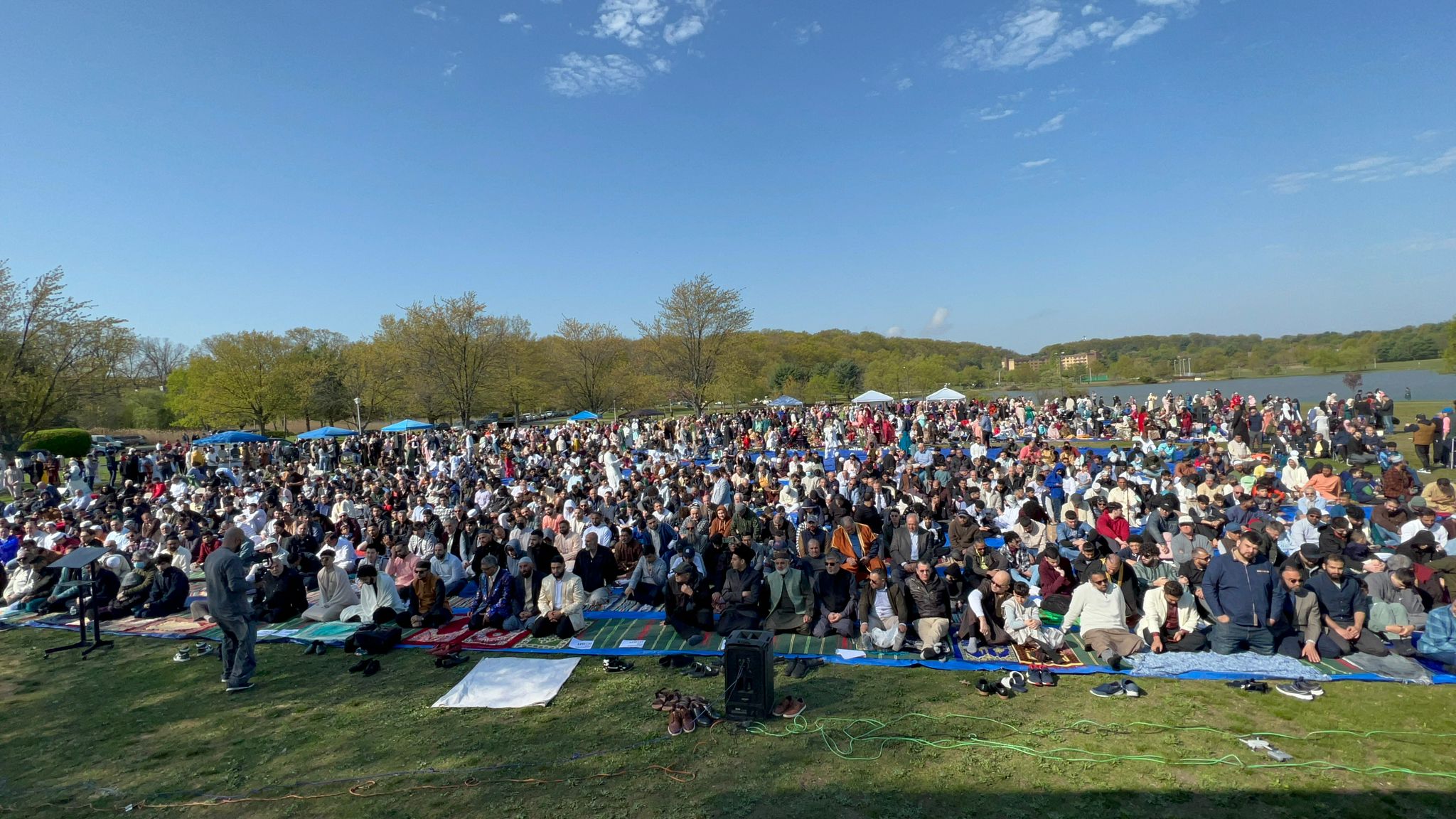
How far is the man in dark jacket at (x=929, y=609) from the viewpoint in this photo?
22.4ft

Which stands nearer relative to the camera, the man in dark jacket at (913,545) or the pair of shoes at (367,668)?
the pair of shoes at (367,668)

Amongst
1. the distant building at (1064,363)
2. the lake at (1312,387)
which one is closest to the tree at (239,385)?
the lake at (1312,387)

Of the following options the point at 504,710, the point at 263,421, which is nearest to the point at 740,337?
the point at 263,421

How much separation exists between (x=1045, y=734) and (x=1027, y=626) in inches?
71.8

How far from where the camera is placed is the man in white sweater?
6.42 meters

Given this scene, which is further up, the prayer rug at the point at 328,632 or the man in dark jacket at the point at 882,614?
the man in dark jacket at the point at 882,614

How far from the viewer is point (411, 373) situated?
139 ft

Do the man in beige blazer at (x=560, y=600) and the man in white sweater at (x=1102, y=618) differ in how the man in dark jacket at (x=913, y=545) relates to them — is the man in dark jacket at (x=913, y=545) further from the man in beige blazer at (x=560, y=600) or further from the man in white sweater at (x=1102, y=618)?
the man in beige blazer at (x=560, y=600)

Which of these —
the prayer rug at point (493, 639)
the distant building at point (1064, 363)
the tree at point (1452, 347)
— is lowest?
the prayer rug at point (493, 639)

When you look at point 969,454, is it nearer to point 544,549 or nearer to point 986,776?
point 544,549

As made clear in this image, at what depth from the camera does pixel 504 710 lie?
594cm

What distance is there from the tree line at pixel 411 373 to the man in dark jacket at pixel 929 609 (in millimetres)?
31886

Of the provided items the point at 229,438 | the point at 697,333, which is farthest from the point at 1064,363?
the point at 229,438

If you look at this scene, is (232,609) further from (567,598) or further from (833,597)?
(833,597)
